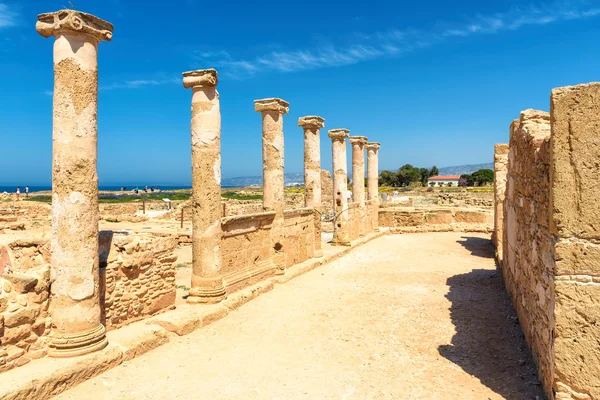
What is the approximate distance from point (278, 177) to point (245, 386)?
5930mm

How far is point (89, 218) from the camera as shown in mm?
5027

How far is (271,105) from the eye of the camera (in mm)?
9648

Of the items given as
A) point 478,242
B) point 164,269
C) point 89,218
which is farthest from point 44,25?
point 478,242

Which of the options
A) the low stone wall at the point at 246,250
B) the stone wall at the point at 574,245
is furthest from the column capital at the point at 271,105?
the stone wall at the point at 574,245

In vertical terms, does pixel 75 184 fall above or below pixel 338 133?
below

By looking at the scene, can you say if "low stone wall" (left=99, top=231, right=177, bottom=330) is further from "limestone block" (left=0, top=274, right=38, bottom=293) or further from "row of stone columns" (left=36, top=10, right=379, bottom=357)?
"limestone block" (left=0, top=274, right=38, bottom=293)

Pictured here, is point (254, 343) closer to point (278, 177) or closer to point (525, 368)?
point (525, 368)

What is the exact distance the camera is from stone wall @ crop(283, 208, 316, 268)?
10.3 meters

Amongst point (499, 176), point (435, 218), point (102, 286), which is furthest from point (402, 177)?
point (102, 286)

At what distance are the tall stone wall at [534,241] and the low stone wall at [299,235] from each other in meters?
5.09

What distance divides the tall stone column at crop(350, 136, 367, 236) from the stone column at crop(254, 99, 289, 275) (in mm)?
7181

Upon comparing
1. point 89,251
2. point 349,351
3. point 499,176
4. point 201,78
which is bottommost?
point 349,351

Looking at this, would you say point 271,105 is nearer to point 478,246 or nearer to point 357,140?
point 357,140

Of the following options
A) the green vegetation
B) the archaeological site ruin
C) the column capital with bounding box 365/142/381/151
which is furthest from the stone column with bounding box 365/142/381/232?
Result: the green vegetation
